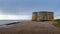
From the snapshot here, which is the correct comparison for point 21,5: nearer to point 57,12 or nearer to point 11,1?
point 11,1

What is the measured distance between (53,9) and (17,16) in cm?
65

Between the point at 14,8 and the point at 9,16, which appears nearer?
the point at 9,16

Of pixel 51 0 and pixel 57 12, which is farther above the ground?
pixel 51 0

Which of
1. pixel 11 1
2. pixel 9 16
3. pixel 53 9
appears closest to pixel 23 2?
pixel 11 1

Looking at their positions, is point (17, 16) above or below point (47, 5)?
below

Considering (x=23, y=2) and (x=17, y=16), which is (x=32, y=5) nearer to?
(x=23, y=2)

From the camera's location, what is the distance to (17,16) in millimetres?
2209

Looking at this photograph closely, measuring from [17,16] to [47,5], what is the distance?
569mm

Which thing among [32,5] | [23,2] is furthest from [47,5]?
[23,2]

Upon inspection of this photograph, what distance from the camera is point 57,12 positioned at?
217 centimetres

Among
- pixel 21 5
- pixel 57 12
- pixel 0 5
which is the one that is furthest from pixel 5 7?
pixel 57 12

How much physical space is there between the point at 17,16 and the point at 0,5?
414 mm

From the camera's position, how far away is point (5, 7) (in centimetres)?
236

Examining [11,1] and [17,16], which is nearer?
[17,16]
